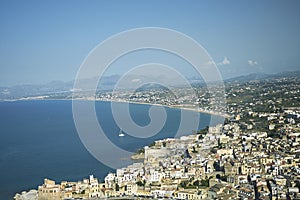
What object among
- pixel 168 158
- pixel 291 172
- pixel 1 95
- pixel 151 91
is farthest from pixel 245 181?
pixel 1 95

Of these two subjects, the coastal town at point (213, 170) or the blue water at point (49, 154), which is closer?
the coastal town at point (213, 170)

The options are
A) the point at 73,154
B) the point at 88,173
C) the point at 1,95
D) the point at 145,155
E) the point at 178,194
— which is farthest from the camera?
the point at 1,95

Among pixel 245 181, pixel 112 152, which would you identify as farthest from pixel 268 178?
pixel 112 152

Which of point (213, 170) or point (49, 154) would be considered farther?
point (49, 154)

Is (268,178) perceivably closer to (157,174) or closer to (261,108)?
(157,174)

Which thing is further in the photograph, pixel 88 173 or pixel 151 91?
pixel 151 91

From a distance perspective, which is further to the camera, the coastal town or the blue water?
the blue water

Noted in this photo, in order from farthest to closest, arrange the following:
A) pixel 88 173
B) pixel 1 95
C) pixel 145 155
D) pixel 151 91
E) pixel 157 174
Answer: pixel 1 95 → pixel 151 91 → pixel 145 155 → pixel 88 173 → pixel 157 174

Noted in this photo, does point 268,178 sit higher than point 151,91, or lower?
lower
